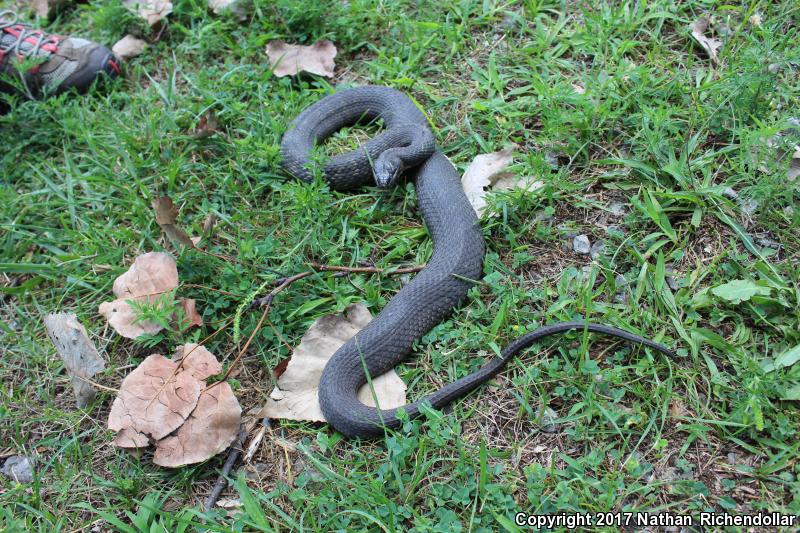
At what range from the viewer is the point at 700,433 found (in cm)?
276

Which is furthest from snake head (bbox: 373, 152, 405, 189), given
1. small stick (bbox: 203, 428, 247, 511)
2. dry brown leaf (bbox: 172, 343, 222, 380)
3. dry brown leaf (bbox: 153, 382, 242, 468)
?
small stick (bbox: 203, 428, 247, 511)

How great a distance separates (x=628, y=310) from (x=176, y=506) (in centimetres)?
244

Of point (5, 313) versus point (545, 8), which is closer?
point (5, 313)

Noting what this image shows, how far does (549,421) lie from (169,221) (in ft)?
7.86

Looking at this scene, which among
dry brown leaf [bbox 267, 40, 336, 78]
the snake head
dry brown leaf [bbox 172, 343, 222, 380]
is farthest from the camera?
dry brown leaf [bbox 267, 40, 336, 78]

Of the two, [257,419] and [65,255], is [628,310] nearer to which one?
[257,419]

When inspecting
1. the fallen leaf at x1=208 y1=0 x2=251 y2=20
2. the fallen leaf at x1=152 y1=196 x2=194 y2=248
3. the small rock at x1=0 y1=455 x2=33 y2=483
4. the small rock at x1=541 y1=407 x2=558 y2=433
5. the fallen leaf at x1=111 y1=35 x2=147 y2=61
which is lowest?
the small rock at x1=0 y1=455 x2=33 y2=483

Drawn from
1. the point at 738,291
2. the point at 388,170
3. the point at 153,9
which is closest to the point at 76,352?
the point at 388,170

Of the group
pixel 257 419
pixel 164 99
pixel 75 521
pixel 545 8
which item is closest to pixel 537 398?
pixel 257 419

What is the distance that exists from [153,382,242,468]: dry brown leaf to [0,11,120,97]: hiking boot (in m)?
→ 3.18

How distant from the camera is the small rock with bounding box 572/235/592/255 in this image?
139 inches

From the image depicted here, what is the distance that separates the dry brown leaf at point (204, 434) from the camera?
302 centimetres

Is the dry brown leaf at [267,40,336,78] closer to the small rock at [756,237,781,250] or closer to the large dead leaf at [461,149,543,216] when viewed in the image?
the large dead leaf at [461,149,543,216]

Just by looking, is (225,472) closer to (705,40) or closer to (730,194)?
(730,194)
